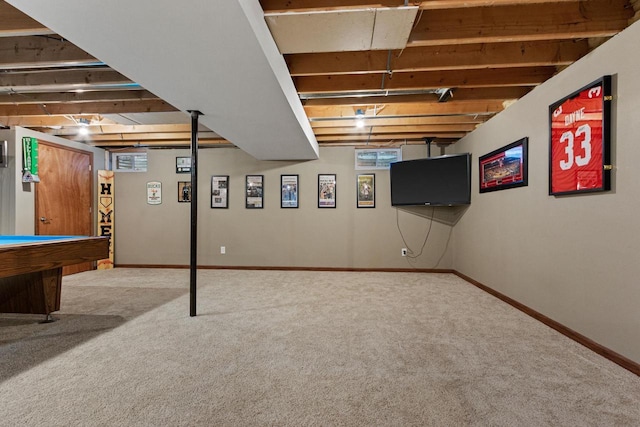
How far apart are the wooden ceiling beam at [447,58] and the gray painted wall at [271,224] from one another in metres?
3.00

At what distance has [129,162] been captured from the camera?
613 cm

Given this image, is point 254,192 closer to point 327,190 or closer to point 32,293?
point 327,190

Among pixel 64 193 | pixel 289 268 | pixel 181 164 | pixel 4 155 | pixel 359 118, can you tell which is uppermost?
pixel 359 118

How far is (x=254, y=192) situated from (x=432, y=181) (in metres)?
3.33

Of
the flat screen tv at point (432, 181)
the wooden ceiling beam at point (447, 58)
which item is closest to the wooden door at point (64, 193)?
the wooden ceiling beam at point (447, 58)

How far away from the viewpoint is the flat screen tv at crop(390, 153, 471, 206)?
15.4 feet

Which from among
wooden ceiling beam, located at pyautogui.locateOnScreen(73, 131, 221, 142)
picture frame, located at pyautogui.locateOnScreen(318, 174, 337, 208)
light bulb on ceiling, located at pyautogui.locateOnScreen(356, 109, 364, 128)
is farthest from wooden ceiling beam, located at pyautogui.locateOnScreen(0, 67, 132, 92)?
picture frame, located at pyautogui.locateOnScreen(318, 174, 337, 208)

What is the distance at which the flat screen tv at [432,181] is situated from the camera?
4.68 meters

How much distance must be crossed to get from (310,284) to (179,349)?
7.98 ft

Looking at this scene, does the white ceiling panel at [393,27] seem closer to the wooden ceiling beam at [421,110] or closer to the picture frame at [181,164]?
the wooden ceiling beam at [421,110]

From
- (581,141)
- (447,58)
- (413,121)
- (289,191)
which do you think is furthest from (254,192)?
(581,141)

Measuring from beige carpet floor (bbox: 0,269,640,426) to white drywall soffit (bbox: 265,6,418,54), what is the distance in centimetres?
242

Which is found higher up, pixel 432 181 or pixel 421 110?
pixel 421 110

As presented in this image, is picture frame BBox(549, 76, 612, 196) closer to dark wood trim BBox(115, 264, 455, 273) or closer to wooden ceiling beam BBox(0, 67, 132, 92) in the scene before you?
dark wood trim BBox(115, 264, 455, 273)
